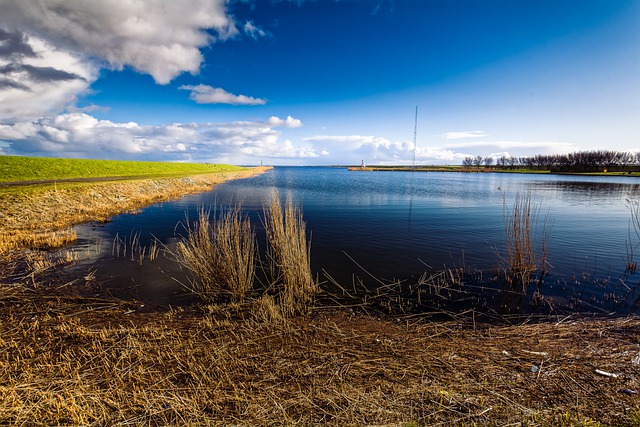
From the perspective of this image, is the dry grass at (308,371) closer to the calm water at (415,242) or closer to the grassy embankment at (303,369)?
the grassy embankment at (303,369)

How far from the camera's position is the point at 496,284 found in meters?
10.3

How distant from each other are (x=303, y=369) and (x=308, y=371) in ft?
0.39

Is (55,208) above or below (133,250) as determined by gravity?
above

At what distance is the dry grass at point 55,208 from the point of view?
14.3m

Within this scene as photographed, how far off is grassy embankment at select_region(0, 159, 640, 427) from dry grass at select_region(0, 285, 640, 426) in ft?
0.08

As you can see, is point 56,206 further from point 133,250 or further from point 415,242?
point 415,242

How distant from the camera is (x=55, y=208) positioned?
20688 millimetres

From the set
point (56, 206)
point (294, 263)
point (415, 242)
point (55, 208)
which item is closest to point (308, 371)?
point (294, 263)

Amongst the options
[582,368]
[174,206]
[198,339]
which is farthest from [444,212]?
[174,206]

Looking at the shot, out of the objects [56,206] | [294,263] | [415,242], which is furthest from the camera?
[56,206]

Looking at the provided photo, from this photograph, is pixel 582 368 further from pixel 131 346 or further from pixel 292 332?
pixel 131 346

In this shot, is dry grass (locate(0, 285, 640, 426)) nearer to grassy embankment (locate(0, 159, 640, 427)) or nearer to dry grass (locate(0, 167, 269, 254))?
grassy embankment (locate(0, 159, 640, 427))

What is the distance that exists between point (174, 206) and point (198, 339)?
25.4 metres

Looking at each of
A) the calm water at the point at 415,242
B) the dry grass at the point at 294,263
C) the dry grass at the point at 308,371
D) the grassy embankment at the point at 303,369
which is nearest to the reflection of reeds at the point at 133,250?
the calm water at the point at 415,242
